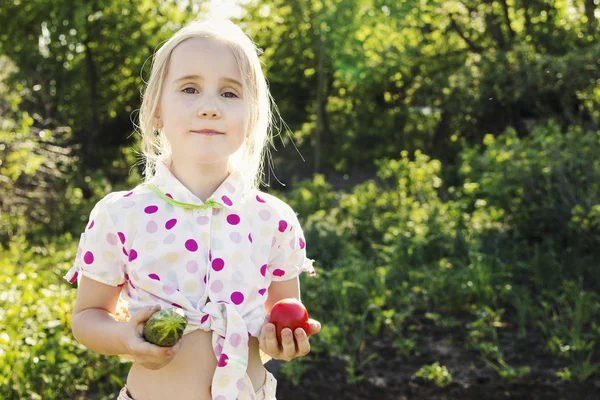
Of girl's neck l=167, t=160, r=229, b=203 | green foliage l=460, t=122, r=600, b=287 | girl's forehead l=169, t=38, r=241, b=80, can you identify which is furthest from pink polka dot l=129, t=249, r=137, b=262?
green foliage l=460, t=122, r=600, b=287

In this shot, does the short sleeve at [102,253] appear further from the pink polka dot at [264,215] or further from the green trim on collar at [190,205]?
the pink polka dot at [264,215]

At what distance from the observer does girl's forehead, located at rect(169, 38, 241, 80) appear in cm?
189

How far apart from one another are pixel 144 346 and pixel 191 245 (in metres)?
0.29

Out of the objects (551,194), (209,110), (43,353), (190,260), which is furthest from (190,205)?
(551,194)

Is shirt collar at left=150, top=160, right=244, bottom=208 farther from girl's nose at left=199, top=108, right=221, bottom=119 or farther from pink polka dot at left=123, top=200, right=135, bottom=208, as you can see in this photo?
girl's nose at left=199, top=108, right=221, bottom=119

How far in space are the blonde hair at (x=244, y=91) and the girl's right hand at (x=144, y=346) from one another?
49 cm

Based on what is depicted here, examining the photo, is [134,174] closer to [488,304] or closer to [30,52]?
[30,52]

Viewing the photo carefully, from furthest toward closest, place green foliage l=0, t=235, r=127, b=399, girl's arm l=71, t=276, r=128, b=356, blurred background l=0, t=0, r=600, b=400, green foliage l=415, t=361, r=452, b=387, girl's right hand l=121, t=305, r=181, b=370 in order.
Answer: blurred background l=0, t=0, r=600, b=400 < green foliage l=415, t=361, r=452, b=387 < green foliage l=0, t=235, r=127, b=399 < girl's arm l=71, t=276, r=128, b=356 < girl's right hand l=121, t=305, r=181, b=370

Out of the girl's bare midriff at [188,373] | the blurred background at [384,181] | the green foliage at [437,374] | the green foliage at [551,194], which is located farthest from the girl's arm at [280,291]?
the green foliage at [551,194]

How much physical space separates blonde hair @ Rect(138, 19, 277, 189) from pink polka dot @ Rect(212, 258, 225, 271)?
254 millimetres

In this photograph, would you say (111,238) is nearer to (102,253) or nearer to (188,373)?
(102,253)

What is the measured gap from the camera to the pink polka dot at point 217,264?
187 cm

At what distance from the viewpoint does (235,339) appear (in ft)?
6.01

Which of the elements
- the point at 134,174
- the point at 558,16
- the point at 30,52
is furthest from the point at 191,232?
the point at 558,16
